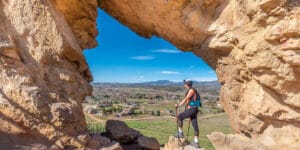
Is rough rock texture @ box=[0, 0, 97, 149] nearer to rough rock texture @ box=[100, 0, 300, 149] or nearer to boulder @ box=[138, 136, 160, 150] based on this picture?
boulder @ box=[138, 136, 160, 150]

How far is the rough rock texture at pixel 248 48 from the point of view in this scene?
33.8ft

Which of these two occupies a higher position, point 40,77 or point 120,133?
point 40,77

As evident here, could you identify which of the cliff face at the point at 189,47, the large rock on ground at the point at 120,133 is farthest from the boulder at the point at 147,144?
the cliff face at the point at 189,47

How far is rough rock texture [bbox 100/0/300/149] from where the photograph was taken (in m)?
10.3

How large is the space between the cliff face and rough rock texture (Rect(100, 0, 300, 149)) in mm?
29

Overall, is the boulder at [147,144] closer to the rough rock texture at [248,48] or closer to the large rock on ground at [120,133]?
the large rock on ground at [120,133]

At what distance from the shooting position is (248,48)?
11.2m

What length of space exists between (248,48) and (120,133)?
5.75 m

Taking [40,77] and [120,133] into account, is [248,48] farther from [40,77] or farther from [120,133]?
[40,77]

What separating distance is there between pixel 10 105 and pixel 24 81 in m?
0.73

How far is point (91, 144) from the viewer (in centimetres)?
957

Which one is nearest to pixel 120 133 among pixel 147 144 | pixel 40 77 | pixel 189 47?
pixel 147 144

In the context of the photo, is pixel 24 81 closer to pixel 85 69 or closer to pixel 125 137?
pixel 85 69

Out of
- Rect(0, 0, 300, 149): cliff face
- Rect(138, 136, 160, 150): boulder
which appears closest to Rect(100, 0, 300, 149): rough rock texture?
Rect(0, 0, 300, 149): cliff face
